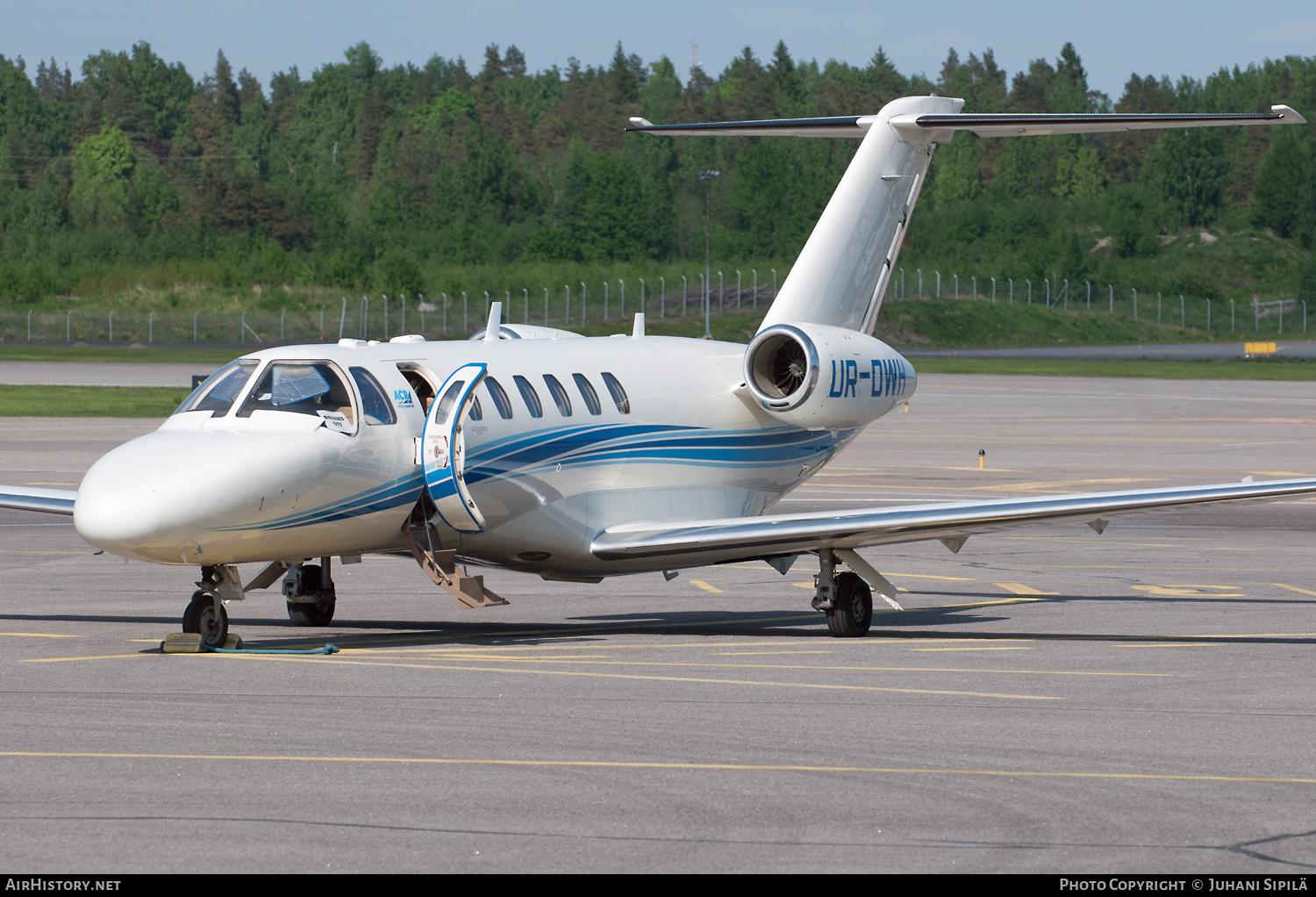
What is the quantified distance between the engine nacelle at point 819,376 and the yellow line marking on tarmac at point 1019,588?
10.1ft

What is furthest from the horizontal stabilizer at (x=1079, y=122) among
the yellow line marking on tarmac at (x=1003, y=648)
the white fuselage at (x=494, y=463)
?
the yellow line marking on tarmac at (x=1003, y=648)

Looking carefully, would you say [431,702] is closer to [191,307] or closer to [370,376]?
[370,376]

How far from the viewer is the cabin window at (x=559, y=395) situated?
18.1 m

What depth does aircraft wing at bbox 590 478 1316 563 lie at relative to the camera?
1700cm

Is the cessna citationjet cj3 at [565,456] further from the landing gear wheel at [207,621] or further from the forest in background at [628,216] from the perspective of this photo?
the forest in background at [628,216]

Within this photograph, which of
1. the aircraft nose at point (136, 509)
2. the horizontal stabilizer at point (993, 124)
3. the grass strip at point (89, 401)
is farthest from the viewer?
the grass strip at point (89, 401)

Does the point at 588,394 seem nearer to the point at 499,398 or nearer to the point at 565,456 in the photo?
the point at 565,456

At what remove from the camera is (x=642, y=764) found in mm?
10820

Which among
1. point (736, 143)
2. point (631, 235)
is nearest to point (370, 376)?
point (631, 235)

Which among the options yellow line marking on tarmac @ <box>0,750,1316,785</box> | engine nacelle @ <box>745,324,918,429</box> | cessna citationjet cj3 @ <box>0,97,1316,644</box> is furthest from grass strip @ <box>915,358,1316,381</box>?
yellow line marking on tarmac @ <box>0,750,1316,785</box>

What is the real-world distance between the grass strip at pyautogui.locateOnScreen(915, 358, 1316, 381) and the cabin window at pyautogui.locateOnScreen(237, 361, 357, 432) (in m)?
69.6
